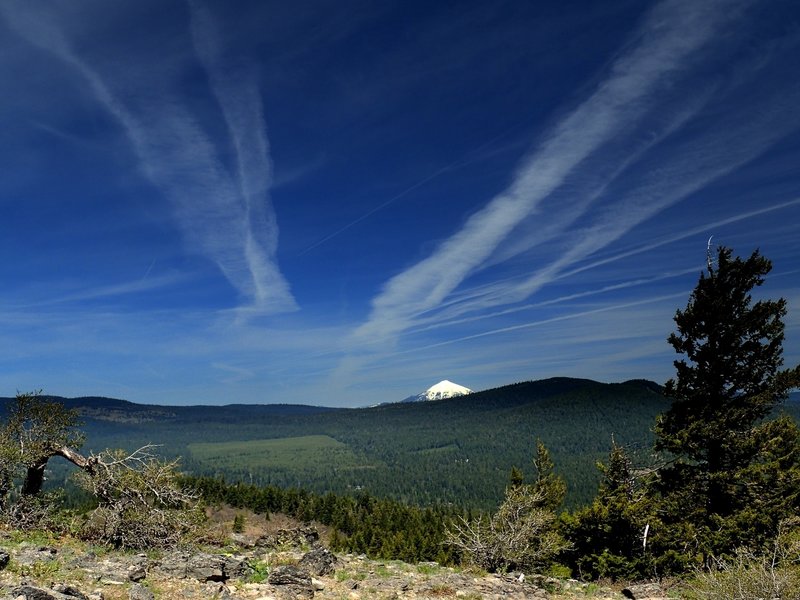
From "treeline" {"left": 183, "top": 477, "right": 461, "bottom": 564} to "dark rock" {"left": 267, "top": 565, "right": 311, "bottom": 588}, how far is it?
252 feet

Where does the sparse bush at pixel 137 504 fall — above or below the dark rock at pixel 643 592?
above

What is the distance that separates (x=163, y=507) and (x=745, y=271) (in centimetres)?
2933

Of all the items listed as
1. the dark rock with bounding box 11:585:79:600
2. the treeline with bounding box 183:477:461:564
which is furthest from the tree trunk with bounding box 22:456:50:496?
the treeline with bounding box 183:477:461:564

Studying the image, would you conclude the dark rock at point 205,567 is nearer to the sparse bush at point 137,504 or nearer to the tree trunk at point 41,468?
the sparse bush at point 137,504

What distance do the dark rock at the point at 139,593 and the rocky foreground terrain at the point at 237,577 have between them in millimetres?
20

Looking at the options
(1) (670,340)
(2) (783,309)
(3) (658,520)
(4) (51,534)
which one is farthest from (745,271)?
(4) (51,534)

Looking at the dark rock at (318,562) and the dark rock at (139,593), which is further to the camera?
the dark rock at (318,562)

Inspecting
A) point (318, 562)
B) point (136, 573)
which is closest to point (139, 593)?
point (136, 573)

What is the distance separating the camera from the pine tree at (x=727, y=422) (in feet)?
77.3

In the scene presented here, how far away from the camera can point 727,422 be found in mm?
24438

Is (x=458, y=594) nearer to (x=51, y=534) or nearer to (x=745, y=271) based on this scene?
(x=51, y=534)

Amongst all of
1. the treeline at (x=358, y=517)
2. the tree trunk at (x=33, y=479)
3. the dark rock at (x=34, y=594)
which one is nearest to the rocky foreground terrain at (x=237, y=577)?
the dark rock at (x=34, y=594)

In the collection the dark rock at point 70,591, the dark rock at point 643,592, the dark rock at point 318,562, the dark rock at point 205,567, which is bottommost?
the dark rock at point 643,592

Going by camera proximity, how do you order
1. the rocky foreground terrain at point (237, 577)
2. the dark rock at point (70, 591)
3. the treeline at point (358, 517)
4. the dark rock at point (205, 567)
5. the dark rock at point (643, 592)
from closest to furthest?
the dark rock at point (70, 591)
the rocky foreground terrain at point (237, 577)
the dark rock at point (205, 567)
the dark rock at point (643, 592)
the treeline at point (358, 517)
